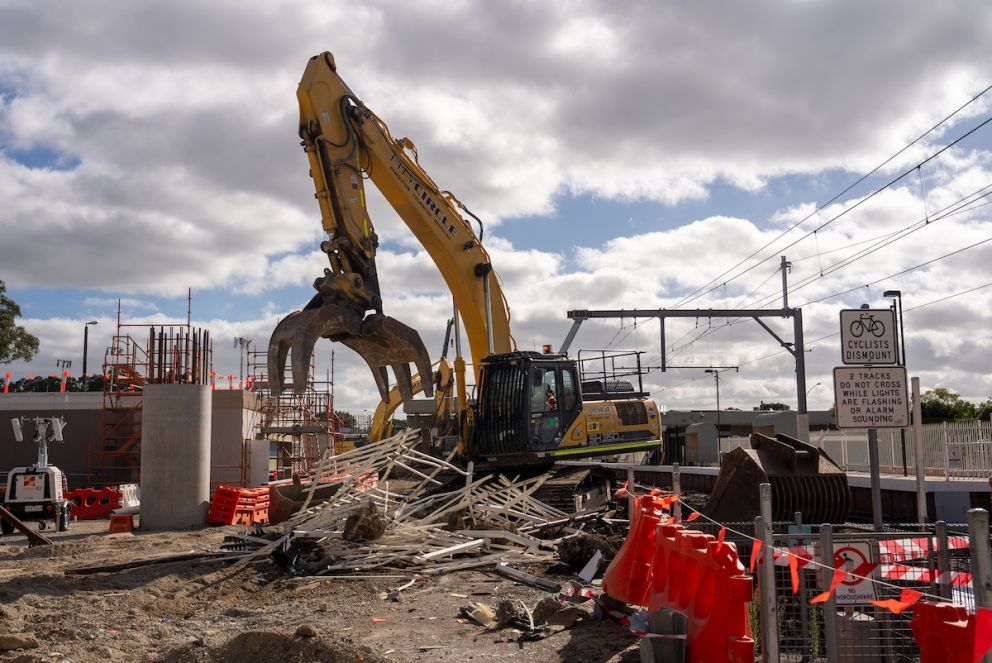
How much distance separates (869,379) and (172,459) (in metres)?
15.1

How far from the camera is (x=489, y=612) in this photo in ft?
29.2

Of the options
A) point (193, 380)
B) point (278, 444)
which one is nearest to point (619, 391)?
point (193, 380)

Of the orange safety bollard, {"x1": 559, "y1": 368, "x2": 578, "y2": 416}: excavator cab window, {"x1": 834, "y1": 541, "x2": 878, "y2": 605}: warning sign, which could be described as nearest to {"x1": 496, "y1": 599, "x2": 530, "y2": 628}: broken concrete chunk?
the orange safety bollard

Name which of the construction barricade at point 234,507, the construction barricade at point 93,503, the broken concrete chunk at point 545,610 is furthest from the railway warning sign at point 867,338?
the construction barricade at point 93,503

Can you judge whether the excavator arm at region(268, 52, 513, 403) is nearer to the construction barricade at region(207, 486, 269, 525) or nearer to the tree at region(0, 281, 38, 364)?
the construction barricade at region(207, 486, 269, 525)

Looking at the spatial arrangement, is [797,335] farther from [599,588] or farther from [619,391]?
[599,588]

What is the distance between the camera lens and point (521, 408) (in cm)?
1620

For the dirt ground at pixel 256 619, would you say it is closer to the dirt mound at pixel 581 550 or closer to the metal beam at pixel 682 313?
the dirt mound at pixel 581 550

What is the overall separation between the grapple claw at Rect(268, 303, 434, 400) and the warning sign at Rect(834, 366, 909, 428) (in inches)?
313

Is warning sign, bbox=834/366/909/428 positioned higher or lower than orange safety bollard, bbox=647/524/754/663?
higher

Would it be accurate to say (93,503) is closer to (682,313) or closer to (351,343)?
(351,343)

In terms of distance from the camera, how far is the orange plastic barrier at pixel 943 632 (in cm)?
443

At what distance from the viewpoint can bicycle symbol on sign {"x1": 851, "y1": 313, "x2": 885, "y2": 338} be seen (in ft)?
27.5

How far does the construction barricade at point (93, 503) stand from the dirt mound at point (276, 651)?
16.4 meters
